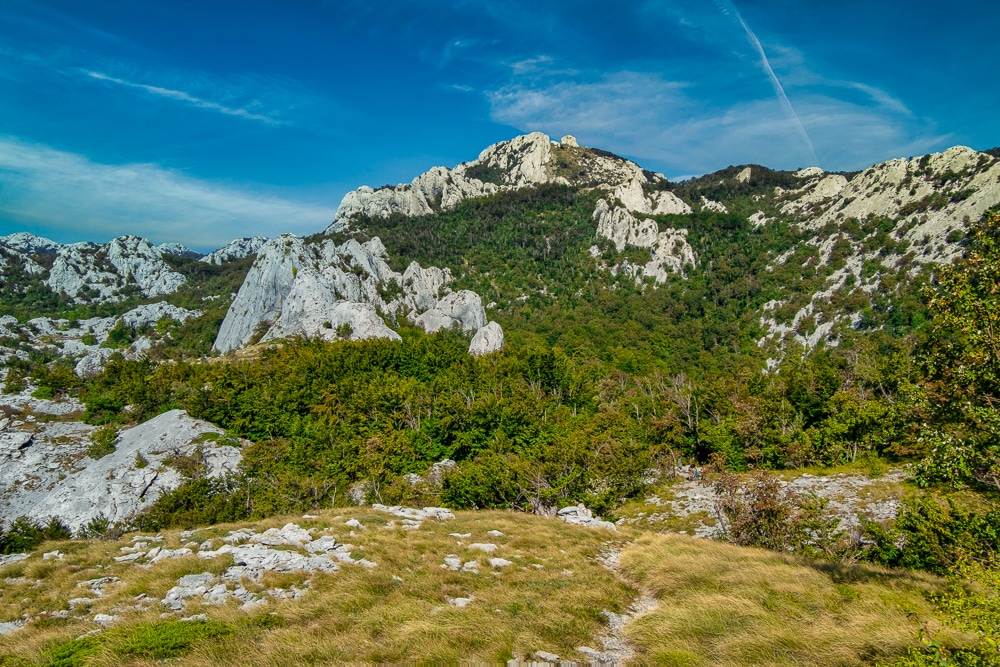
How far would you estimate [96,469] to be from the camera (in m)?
55.5

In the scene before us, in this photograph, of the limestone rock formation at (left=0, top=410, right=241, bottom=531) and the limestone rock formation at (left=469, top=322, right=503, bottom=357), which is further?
the limestone rock formation at (left=469, top=322, right=503, bottom=357)

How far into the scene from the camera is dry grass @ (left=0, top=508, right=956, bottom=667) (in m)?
11.1

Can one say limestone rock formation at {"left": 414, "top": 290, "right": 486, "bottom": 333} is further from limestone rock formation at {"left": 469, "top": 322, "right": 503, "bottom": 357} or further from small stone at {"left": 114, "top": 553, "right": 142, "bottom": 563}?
small stone at {"left": 114, "top": 553, "right": 142, "bottom": 563}

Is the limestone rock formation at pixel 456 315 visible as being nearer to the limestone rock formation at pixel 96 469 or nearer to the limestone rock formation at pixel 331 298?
the limestone rock formation at pixel 331 298

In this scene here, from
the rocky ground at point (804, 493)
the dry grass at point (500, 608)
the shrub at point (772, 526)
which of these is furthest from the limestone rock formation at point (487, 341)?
the dry grass at point (500, 608)

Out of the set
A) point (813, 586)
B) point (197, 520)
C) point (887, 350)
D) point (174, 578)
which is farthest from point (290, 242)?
point (887, 350)

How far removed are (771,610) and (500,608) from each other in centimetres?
868

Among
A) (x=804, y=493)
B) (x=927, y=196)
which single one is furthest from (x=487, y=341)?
(x=927, y=196)

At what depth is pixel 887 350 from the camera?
4087 inches

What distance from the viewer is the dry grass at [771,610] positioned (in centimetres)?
1118

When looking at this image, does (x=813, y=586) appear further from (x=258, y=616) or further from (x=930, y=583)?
(x=258, y=616)

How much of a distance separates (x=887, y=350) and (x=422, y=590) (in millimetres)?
128307

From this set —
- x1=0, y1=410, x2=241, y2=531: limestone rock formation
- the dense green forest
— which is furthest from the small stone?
x1=0, y1=410, x2=241, y2=531: limestone rock formation

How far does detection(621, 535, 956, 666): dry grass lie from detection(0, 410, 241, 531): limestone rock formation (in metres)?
57.6
